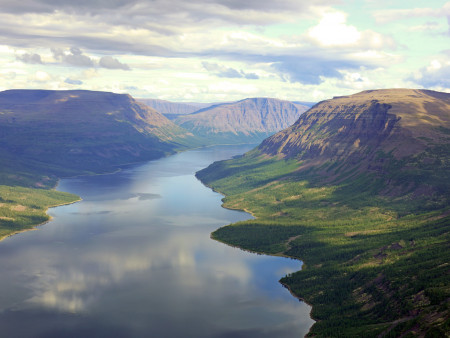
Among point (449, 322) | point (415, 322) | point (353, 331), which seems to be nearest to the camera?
point (449, 322)

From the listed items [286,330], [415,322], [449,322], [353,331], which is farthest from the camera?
[286,330]

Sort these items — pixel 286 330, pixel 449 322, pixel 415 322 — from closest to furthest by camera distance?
pixel 449 322 < pixel 415 322 < pixel 286 330

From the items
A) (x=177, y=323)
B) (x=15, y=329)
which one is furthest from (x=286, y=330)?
(x=15, y=329)

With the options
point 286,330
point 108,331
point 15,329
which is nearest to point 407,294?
point 286,330

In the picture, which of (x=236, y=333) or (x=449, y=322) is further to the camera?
(x=236, y=333)

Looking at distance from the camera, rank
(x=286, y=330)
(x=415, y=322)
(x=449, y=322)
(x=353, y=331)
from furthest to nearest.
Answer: (x=286, y=330) < (x=353, y=331) < (x=415, y=322) < (x=449, y=322)

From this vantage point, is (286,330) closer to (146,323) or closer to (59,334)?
(146,323)

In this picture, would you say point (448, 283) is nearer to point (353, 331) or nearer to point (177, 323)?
point (353, 331)

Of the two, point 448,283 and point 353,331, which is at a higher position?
point 448,283

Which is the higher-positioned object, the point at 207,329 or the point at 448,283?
the point at 448,283
